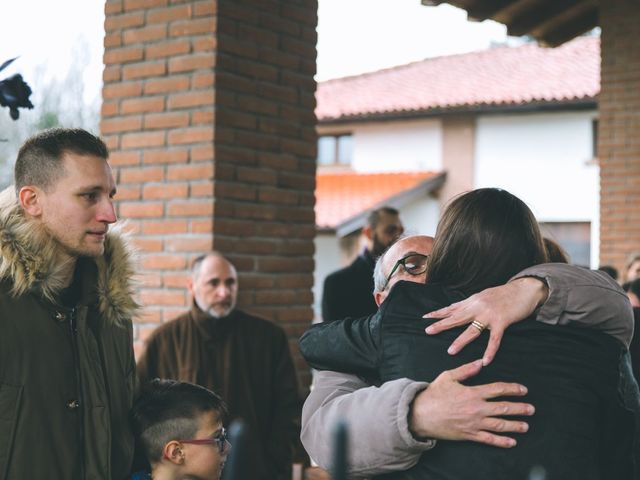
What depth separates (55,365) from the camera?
2.47 meters

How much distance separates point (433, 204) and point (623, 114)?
15.7 meters

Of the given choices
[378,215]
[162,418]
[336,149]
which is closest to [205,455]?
[162,418]

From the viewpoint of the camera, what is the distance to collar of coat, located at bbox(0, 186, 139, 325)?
8.09 ft

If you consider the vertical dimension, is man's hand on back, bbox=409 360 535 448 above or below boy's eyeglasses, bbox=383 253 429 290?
below

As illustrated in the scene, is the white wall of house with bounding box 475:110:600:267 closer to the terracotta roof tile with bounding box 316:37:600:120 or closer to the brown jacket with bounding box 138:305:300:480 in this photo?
the terracotta roof tile with bounding box 316:37:600:120

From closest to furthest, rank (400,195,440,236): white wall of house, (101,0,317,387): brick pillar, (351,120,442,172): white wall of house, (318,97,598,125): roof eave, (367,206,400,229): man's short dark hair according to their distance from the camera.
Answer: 1. (101,0,317,387): brick pillar
2. (367,206,400,229): man's short dark hair
3. (318,97,598,125): roof eave
4. (351,120,442,172): white wall of house
5. (400,195,440,236): white wall of house

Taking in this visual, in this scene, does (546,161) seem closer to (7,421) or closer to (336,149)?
(336,149)

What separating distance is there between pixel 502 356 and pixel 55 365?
1.17 metres

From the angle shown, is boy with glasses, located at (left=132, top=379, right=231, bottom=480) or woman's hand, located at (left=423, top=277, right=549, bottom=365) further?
boy with glasses, located at (left=132, top=379, right=231, bottom=480)

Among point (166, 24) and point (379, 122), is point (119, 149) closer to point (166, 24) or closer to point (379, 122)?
point (166, 24)

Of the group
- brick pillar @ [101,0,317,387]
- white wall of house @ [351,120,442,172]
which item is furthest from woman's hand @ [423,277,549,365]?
white wall of house @ [351,120,442,172]

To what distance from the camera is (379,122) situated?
24.5 meters

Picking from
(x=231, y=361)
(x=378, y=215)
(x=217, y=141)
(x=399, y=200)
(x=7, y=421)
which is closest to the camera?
(x=7, y=421)

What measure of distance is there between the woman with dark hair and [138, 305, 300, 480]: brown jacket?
2.59 m
